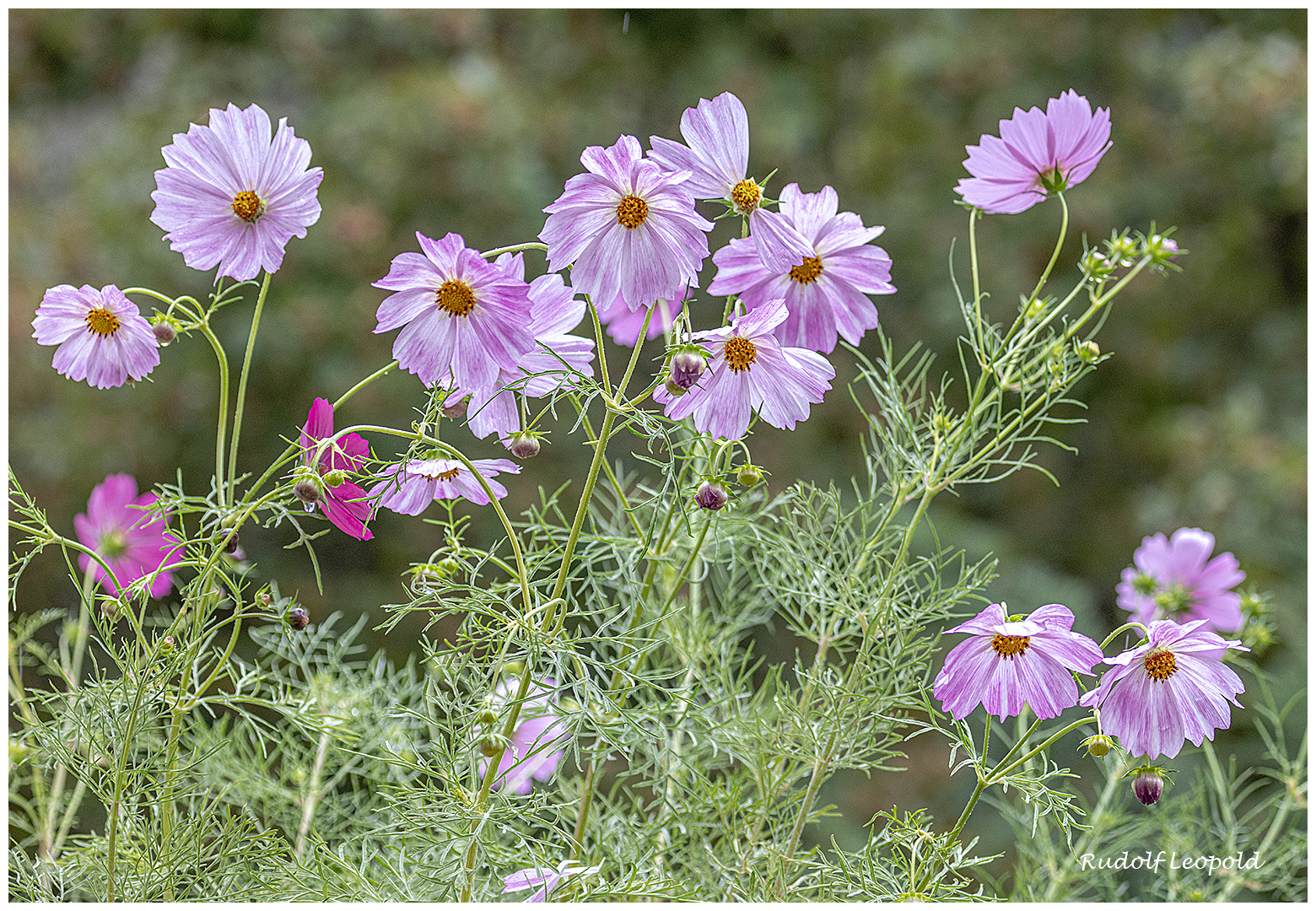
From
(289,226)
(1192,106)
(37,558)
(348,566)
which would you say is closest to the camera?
(289,226)

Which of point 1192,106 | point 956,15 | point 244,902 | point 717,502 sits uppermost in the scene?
point 956,15

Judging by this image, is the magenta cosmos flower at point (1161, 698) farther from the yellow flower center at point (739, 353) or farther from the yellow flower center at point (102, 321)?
the yellow flower center at point (102, 321)

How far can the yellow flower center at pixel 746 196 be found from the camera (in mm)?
296

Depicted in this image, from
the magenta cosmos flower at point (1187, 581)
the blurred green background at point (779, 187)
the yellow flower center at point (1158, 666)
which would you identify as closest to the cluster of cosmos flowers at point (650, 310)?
the yellow flower center at point (1158, 666)

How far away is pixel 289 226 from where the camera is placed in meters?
0.31

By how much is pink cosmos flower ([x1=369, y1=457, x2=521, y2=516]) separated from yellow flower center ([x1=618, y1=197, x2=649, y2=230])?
0.26 ft

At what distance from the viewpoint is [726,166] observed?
30 cm

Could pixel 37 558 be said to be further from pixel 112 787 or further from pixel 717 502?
pixel 717 502

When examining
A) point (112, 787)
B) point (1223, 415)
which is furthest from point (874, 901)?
point (1223, 415)

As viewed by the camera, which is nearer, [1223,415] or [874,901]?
[874,901]

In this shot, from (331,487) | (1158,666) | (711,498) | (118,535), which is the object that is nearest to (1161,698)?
(1158,666)

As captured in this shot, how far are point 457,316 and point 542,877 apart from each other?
0.18 m

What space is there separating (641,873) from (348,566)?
41.9 inches

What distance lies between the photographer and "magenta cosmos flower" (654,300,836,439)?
0.30m
